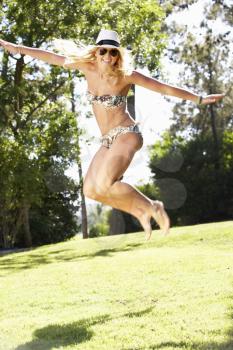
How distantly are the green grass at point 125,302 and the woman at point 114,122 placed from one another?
1.23 metres

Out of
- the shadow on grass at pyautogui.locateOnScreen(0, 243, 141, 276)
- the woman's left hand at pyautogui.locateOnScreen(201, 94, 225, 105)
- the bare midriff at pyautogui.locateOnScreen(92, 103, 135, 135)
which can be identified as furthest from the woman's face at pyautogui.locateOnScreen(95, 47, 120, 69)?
the shadow on grass at pyautogui.locateOnScreen(0, 243, 141, 276)

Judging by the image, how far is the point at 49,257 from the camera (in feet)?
51.1

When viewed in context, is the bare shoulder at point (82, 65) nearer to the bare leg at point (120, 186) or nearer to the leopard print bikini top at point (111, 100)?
the leopard print bikini top at point (111, 100)

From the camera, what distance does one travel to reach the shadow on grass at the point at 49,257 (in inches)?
545

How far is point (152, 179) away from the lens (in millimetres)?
28141

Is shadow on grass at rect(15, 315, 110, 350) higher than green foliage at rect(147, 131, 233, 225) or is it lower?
lower

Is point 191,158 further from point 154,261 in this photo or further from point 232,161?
point 154,261

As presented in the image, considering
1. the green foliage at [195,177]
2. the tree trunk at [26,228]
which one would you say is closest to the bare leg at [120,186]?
the tree trunk at [26,228]

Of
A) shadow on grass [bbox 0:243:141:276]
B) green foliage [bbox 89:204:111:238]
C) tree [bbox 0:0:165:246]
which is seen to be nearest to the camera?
shadow on grass [bbox 0:243:141:276]

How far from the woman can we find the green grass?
123 cm

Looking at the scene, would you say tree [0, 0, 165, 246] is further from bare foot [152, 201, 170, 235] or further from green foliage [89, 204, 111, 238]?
bare foot [152, 201, 170, 235]

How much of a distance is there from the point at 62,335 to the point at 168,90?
285cm

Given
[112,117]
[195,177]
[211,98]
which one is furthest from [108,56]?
[195,177]

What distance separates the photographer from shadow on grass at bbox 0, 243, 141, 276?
13.9 m
